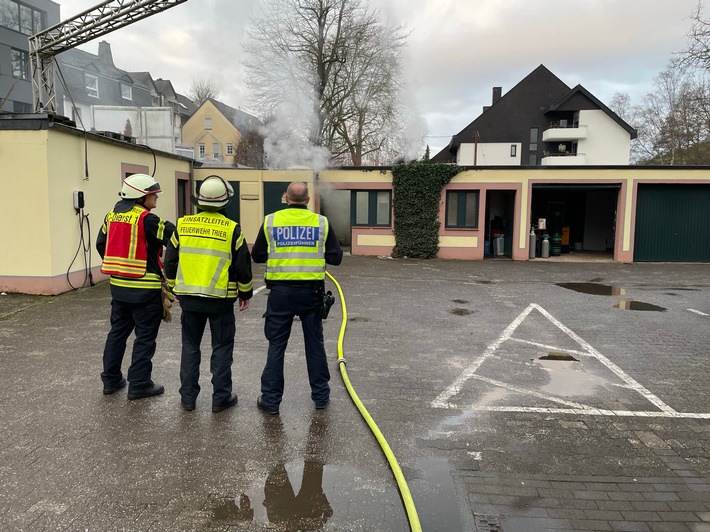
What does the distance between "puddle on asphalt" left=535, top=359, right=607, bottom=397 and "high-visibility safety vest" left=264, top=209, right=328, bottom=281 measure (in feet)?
8.67

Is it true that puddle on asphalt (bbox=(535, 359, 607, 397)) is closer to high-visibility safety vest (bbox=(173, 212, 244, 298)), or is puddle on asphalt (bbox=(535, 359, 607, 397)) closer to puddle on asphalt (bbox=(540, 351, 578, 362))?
puddle on asphalt (bbox=(540, 351, 578, 362))

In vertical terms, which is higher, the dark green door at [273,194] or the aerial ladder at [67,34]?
the aerial ladder at [67,34]

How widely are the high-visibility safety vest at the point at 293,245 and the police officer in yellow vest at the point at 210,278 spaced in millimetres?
234

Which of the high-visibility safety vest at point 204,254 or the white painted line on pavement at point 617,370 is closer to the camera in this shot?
the high-visibility safety vest at point 204,254

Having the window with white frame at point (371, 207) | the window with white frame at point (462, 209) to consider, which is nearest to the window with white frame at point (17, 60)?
the window with white frame at point (371, 207)

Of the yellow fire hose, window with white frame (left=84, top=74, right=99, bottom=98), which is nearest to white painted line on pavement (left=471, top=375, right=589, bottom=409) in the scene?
the yellow fire hose

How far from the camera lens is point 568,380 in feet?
17.6

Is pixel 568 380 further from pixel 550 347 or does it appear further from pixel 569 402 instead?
pixel 550 347

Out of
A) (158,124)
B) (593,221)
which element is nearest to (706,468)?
(158,124)

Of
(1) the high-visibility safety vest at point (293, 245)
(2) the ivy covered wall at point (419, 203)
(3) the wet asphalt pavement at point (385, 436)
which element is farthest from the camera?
(2) the ivy covered wall at point (419, 203)

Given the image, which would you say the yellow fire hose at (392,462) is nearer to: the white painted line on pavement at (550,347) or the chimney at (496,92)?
the white painted line on pavement at (550,347)

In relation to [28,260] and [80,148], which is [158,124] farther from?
[28,260]

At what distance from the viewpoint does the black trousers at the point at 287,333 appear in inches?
166

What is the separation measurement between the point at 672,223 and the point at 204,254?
17.7m
